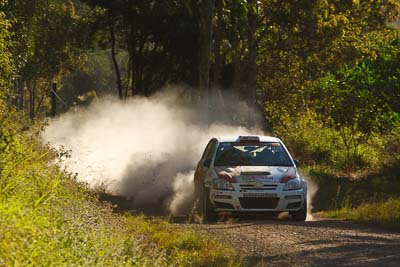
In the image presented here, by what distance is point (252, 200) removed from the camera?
18.6m

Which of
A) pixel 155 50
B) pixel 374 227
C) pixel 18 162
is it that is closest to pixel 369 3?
pixel 155 50

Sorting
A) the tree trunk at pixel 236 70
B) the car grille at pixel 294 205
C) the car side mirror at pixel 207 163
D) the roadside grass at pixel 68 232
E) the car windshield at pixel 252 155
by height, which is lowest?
the tree trunk at pixel 236 70

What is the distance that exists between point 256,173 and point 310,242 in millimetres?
4276

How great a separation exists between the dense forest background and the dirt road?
25.7 ft

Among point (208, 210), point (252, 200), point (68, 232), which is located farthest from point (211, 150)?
point (68, 232)

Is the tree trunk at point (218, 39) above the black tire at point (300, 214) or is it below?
above

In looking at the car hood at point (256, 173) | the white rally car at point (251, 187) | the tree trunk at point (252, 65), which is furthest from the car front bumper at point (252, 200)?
the tree trunk at point (252, 65)

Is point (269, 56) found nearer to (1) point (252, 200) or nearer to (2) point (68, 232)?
(1) point (252, 200)

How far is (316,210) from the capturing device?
75.8ft

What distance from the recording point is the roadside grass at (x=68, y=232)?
9.69m

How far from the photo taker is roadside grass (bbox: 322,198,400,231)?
17961 millimetres

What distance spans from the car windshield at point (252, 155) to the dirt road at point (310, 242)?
1357mm

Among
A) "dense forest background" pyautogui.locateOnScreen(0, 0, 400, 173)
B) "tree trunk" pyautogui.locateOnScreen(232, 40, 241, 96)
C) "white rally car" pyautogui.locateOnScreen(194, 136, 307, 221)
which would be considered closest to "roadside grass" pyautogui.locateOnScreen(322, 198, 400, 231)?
"white rally car" pyautogui.locateOnScreen(194, 136, 307, 221)

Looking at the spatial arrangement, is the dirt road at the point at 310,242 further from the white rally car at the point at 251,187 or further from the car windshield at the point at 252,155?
the car windshield at the point at 252,155
